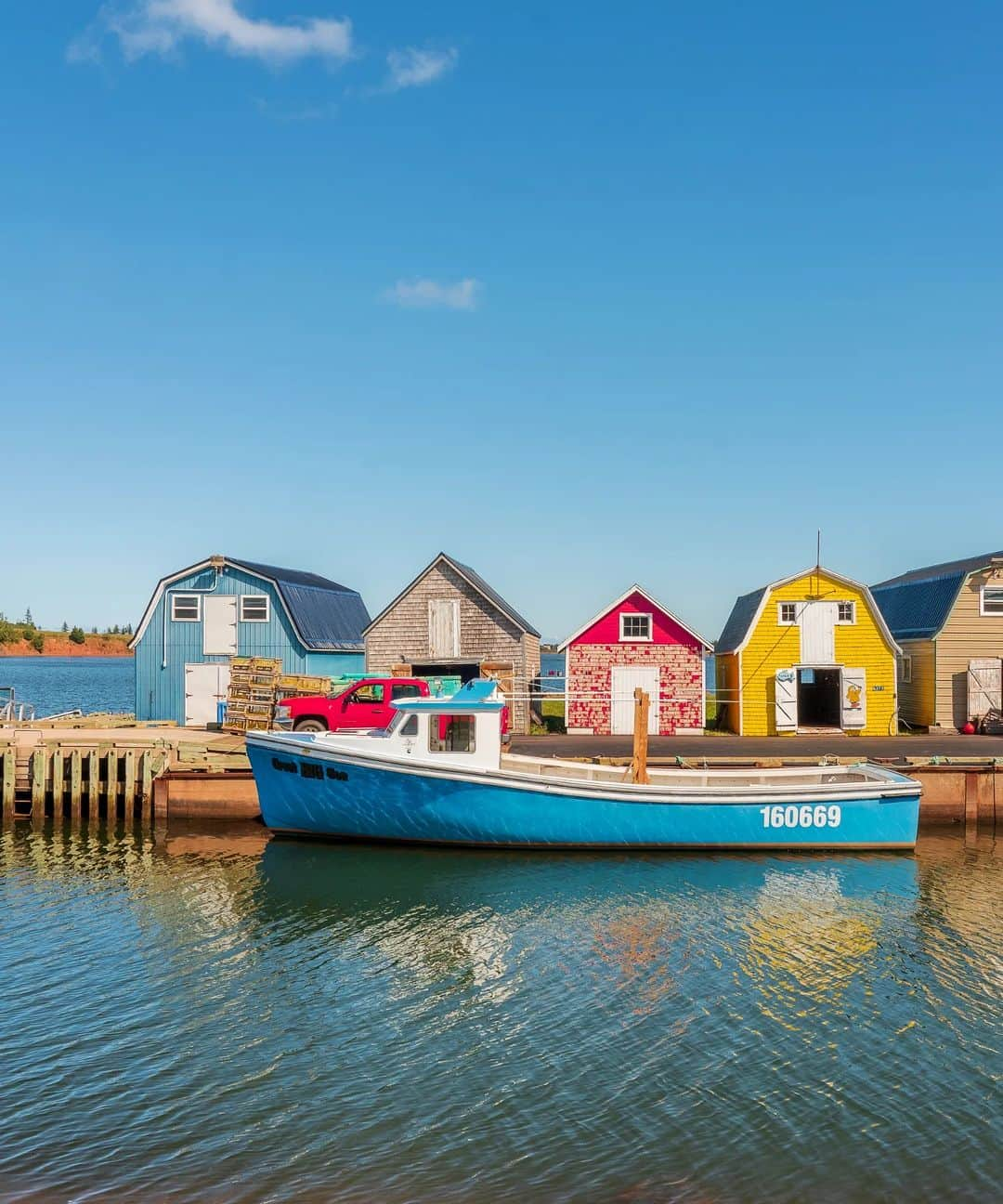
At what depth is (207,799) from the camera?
24375mm

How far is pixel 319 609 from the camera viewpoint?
3831 cm

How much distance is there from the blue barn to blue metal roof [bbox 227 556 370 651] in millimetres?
103

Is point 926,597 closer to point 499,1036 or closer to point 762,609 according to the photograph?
point 762,609

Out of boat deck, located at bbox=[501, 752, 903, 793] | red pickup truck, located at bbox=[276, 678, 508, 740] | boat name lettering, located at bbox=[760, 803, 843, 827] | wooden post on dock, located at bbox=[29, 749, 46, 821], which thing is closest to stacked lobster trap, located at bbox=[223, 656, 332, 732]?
red pickup truck, located at bbox=[276, 678, 508, 740]

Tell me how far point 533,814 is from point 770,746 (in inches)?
487

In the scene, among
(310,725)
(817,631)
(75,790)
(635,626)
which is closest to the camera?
(75,790)

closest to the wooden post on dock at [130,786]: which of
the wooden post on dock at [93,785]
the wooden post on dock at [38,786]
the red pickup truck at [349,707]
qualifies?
the wooden post on dock at [93,785]

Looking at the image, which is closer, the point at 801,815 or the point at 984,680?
the point at 801,815

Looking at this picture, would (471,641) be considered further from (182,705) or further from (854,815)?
(854,815)

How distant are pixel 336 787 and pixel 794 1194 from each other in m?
14.0

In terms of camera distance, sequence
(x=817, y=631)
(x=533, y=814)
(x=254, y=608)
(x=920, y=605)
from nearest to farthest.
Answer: (x=533, y=814), (x=817, y=631), (x=254, y=608), (x=920, y=605)

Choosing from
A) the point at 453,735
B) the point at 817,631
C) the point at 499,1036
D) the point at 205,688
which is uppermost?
the point at 817,631

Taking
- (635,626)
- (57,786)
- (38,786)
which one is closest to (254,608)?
(57,786)

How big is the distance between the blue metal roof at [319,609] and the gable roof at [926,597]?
69.6 ft
